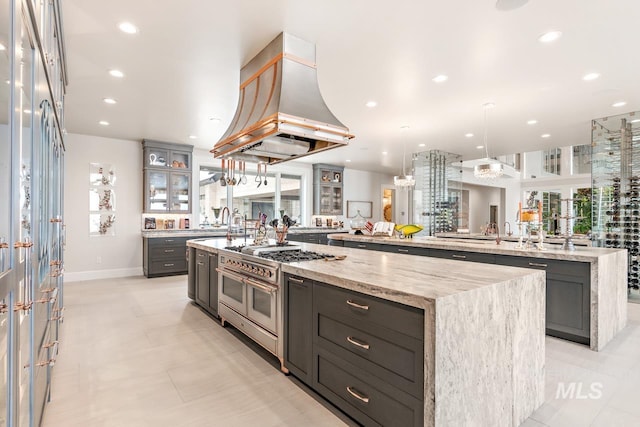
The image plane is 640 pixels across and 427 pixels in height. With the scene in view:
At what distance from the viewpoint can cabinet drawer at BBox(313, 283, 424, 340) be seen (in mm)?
1537

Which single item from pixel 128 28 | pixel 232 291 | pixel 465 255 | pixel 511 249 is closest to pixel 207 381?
pixel 232 291

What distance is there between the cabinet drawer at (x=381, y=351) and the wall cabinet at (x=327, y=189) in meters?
7.30

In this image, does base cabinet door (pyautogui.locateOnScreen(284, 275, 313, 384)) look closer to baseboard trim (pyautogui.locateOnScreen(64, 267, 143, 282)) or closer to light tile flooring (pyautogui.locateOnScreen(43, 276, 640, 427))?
light tile flooring (pyautogui.locateOnScreen(43, 276, 640, 427))

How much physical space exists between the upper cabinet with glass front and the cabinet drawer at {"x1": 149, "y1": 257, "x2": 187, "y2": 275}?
1.04 meters

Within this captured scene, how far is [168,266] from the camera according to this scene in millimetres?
6434

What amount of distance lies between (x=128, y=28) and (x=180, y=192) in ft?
14.9

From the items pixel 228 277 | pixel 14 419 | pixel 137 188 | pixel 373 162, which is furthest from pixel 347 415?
pixel 373 162

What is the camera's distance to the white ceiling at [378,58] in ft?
8.14

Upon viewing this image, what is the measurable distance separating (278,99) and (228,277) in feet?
6.00

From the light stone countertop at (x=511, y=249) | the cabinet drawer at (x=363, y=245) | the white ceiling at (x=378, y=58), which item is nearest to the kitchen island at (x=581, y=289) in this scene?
the light stone countertop at (x=511, y=249)

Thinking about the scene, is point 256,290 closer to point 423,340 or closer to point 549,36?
point 423,340

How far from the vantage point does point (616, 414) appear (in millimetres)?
2025

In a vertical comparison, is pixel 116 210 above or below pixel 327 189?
below

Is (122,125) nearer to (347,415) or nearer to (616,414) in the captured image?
(347,415)
